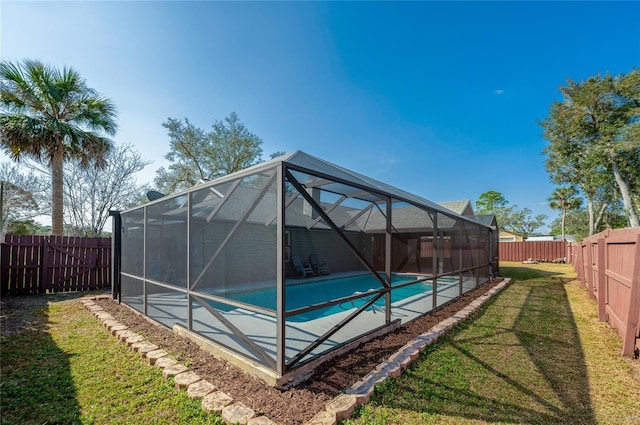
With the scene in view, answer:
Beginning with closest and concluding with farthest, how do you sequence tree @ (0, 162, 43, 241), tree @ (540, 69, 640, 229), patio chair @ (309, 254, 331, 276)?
patio chair @ (309, 254, 331, 276), tree @ (0, 162, 43, 241), tree @ (540, 69, 640, 229)

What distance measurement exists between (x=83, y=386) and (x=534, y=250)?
27748 mm

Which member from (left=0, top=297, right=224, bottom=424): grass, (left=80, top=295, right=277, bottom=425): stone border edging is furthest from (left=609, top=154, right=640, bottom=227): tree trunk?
(left=0, top=297, right=224, bottom=424): grass

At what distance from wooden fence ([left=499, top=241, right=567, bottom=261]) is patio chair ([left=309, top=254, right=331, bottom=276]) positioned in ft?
66.6

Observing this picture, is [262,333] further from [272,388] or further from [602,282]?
[602,282]

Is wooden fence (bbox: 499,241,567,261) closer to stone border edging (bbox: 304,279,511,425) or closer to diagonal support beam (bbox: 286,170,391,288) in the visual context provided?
stone border edging (bbox: 304,279,511,425)

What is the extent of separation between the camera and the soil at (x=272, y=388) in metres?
2.36

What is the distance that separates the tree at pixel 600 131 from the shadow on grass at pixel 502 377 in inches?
703

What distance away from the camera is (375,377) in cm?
284

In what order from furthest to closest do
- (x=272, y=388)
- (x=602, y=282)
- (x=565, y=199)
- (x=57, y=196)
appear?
(x=565, y=199), (x=57, y=196), (x=602, y=282), (x=272, y=388)

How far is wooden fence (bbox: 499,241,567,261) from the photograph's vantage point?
21.6 metres

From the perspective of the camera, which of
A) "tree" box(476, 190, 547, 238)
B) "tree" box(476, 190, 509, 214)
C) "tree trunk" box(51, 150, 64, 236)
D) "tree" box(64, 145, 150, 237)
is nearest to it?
"tree trunk" box(51, 150, 64, 236)

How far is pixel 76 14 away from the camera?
550 centimetres

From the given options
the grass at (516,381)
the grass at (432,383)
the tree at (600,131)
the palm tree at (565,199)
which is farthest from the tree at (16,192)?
the palm tree at (565,199)

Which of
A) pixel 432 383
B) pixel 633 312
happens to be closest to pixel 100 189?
pixel 432 383
